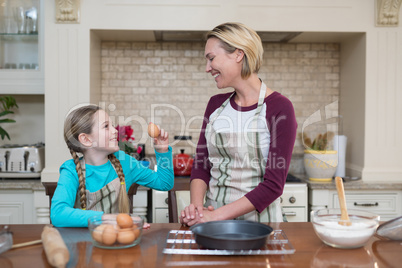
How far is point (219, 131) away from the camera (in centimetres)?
187

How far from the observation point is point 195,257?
120cm

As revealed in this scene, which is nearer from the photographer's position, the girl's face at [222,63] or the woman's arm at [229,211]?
the woman's arm at [229,211]

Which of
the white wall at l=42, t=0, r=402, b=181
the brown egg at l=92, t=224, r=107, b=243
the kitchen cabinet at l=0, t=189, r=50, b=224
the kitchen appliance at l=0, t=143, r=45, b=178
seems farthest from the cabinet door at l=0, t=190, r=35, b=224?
the brown egg at l=92, t=224, r=107, b=243

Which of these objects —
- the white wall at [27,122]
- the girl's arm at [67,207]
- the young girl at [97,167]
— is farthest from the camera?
the white wall at [27,122]

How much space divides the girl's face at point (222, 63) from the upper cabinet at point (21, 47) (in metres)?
1.88

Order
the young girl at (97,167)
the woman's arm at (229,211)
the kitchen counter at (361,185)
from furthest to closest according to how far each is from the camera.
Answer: the kitchen counter at (361,185), the young girl at (97,167), the woman's arm at (229,211)

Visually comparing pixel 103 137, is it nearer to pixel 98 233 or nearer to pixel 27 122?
pixel 98 233

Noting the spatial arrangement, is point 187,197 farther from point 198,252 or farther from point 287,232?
point 198,252

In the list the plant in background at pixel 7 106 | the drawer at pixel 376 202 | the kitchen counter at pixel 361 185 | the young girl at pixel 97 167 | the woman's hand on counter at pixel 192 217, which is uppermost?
the plant in background at pixel 7 106

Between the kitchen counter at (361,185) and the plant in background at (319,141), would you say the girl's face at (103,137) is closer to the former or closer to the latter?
the kitchen counter at (361,185)

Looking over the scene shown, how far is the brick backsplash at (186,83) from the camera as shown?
141 inches

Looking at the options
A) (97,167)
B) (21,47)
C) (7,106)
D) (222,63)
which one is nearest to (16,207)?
(7,106)

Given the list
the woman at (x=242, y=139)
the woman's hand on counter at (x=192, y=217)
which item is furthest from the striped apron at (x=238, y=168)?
the woman's hand on counter at (x=192, y=217)

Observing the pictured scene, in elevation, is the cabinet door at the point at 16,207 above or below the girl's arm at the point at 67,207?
below
